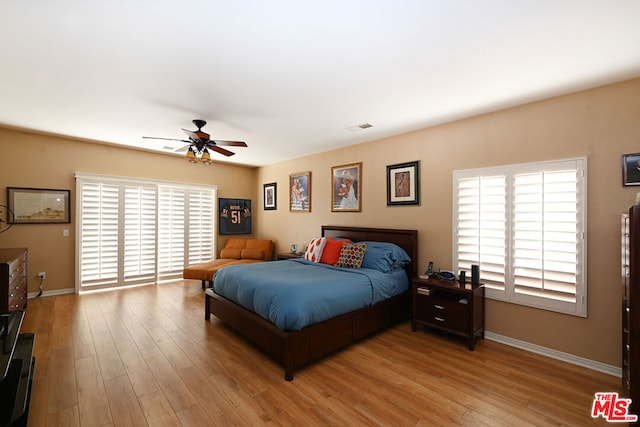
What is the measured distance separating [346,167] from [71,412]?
4.32 meters

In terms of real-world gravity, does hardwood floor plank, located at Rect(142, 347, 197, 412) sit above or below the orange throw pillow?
below

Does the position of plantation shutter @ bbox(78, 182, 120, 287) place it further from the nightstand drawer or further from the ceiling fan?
the nightstand drawer

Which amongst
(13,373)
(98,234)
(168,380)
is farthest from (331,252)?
(98,234)

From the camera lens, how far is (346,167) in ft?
16.3

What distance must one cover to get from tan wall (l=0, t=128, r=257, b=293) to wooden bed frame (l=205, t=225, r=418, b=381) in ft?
10.1

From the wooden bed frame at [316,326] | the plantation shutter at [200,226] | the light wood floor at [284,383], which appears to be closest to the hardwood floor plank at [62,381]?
the light wood floor at [284,383]

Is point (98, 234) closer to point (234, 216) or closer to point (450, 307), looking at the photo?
point (234, 216)

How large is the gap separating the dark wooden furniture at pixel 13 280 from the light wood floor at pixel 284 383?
0.42 metres

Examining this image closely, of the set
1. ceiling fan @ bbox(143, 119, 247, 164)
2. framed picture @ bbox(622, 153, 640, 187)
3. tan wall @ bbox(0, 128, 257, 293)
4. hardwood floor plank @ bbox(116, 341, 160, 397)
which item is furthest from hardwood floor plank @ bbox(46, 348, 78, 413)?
framed picture @ bbox(622, 153, 640, 187)

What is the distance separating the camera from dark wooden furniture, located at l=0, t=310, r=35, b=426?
160 centimetres

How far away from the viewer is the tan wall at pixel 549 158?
2594 millimetres

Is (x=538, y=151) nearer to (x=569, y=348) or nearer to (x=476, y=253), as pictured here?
(x=476, y=253)

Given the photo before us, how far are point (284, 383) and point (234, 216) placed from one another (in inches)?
195

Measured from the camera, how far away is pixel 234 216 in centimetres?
686
